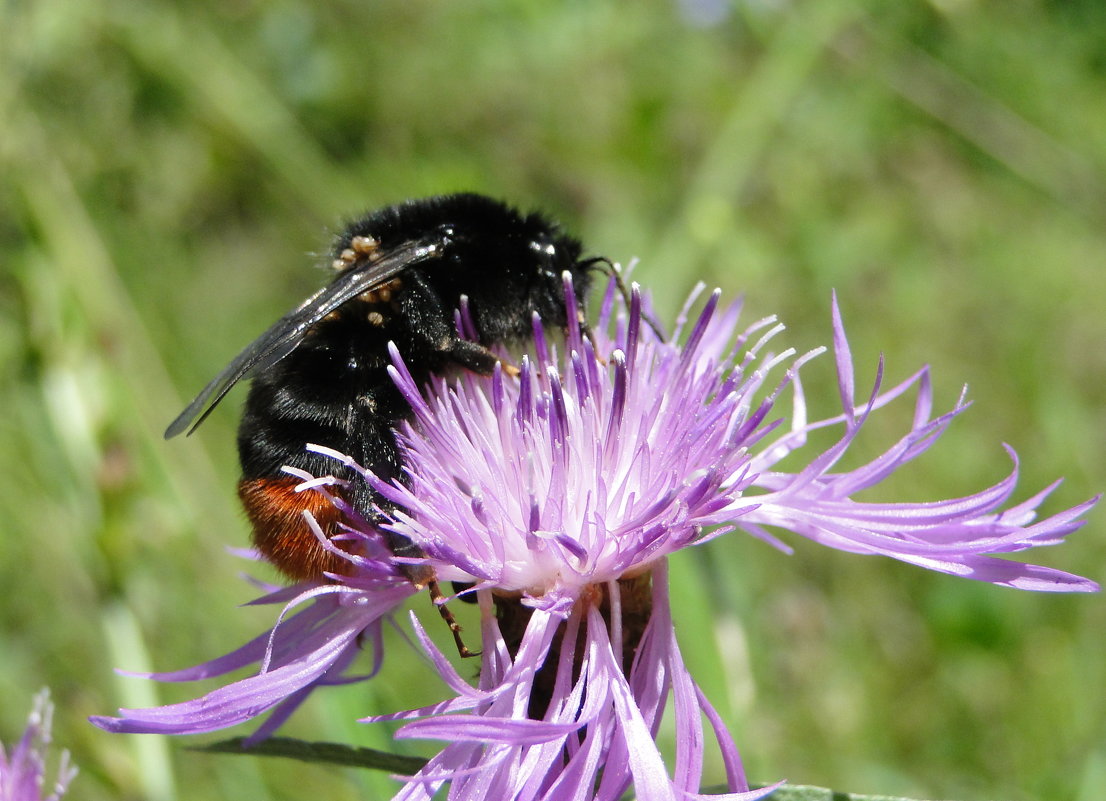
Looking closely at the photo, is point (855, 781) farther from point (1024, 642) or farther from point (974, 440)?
point (974, 440)

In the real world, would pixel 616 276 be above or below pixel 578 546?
above

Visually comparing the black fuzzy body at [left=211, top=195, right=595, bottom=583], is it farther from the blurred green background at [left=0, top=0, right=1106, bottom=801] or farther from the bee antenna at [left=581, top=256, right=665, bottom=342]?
the blurred green background at [left=0, top=0, right=1106, bottom=801]

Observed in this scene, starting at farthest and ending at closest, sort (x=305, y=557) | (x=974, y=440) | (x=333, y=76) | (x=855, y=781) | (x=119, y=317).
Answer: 1. (x=333, y=76)
2. (x=974, y=440)
3. (x=119, y=317)
4. (x=855, y=781)
5. (x=305, y=557)

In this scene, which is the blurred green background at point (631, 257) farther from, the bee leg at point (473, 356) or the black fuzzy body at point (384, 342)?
the bee leg at point (473, 356)

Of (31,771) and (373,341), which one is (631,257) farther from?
(31,771)

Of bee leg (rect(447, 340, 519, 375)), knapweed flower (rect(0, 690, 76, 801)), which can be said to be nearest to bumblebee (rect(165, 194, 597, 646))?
bee leg (rect(447, 340, 519, 375))

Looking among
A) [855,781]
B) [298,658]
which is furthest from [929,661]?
[298,658]

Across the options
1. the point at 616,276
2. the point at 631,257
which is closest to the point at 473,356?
the point at 616,276
